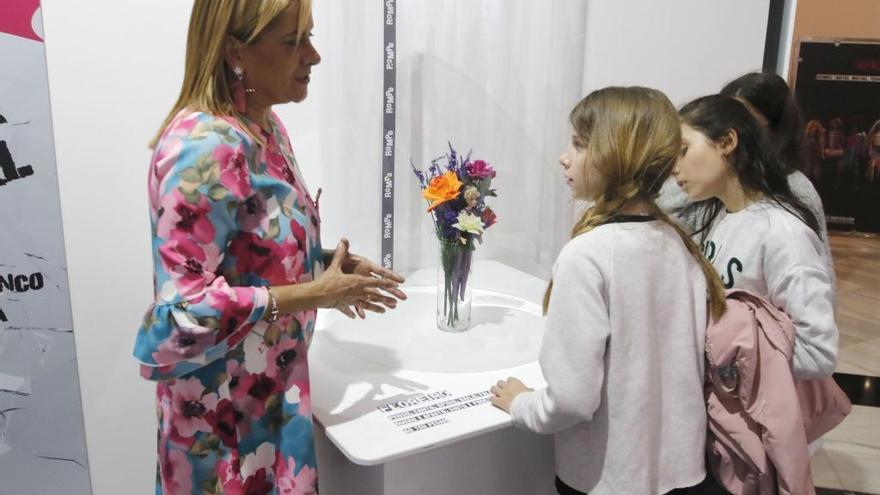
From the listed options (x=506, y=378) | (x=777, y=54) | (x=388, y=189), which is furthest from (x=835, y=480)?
(x=388, y=189)

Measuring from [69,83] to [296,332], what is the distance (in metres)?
0.85

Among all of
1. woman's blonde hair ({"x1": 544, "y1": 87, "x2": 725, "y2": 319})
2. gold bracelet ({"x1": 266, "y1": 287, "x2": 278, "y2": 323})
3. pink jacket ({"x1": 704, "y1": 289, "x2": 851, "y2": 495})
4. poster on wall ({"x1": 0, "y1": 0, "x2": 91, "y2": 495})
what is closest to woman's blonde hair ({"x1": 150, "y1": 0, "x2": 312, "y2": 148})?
gold bracelet ({"x1": 266, "y1": 287, "x2": 278, "y2": 323})

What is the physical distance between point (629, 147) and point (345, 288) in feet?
1.64

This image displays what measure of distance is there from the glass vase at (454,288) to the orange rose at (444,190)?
4.8 inches

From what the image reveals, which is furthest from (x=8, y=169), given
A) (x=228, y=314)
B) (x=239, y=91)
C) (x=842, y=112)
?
(x=842, y=112)

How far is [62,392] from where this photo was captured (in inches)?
65.1

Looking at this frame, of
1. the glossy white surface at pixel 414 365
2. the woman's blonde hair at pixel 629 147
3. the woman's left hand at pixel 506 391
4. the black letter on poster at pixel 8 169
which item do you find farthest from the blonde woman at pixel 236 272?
the black letter on poster at pixel 8 169

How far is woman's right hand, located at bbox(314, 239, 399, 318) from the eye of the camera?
1063 millimetres

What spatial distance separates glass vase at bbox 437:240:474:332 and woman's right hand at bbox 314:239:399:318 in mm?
415

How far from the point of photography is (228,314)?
960mm

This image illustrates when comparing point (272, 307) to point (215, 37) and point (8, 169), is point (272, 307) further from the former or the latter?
point (8, 169)

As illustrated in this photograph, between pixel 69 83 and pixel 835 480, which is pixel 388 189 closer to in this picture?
pixel 69 83

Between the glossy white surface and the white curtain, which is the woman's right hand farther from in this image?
the white curtain

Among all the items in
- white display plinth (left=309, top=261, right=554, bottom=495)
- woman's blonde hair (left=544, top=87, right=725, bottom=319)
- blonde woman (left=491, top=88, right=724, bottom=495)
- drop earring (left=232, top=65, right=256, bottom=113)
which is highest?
drop earring (left=232, top=65, right=256, bottom=113)
